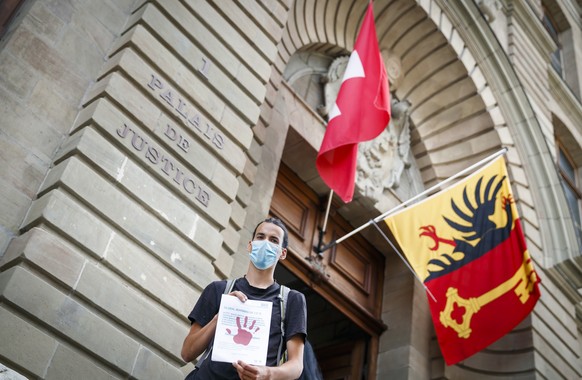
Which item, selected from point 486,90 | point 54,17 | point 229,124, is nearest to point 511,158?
point 486,90

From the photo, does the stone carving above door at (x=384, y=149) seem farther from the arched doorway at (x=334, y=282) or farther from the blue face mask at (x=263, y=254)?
the blue face mask at (x=263, y=254)

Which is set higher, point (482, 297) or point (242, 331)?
point (482, 297)

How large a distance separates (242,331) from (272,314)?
0.36 meters

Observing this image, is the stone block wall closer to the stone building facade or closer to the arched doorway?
the stone building facade

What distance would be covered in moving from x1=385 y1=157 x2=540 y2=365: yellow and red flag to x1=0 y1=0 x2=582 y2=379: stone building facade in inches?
52.3

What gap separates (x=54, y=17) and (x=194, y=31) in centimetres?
143

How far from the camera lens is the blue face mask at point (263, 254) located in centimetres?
395

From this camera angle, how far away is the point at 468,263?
8883 millimetres

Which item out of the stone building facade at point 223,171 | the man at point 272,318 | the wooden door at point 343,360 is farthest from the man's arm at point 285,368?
the wooden door at point 343,360

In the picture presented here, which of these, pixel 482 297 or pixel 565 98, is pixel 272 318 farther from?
pixel 565 98

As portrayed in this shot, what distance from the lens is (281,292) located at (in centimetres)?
388

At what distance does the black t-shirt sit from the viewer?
358 cm

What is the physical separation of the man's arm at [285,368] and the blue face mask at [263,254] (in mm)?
517

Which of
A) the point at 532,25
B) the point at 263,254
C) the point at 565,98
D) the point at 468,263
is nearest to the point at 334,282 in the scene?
the point at 468,263
